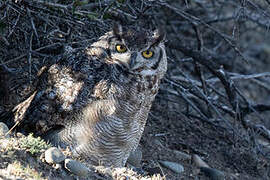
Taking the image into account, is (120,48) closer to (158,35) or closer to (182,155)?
(158,35)

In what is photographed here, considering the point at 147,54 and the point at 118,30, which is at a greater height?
the point at 118,30

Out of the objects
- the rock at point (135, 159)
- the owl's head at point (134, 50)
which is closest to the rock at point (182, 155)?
the rock at point (135, 159)

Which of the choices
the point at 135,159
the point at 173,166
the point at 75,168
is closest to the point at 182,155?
the point at 173,166

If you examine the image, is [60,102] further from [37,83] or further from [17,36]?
[17,36]

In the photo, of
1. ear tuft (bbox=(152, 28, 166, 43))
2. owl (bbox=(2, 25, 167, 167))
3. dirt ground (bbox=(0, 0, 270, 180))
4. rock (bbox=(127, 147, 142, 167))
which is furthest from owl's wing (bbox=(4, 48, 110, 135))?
rock (bbox=(127, 147, 142, 167))

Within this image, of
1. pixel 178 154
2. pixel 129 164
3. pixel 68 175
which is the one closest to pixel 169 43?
pixel 178 154

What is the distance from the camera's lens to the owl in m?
4.01

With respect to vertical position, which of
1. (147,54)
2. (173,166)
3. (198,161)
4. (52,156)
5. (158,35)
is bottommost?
(198,161)

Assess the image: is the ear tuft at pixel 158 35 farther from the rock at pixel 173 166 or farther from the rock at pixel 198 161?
the rock at pixel 198 161

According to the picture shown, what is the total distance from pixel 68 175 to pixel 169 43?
2985 millimetres

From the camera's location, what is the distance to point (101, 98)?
4000mm

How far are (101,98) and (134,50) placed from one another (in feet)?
1.66

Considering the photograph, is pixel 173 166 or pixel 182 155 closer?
pixel 173 166

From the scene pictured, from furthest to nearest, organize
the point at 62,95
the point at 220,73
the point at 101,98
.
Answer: the point at 220,73 → the point at 62,95 → the point at 101,98
